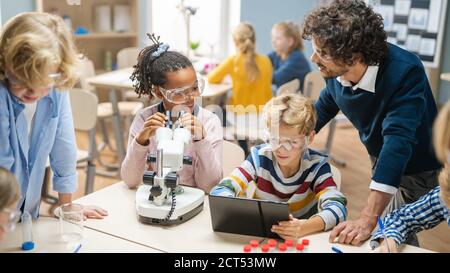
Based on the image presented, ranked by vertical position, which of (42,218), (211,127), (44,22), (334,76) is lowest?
(42,218)

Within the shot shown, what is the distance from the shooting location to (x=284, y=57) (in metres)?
4.49

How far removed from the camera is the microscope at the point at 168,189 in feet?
5.26

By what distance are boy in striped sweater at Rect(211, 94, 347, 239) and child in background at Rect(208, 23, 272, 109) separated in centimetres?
204

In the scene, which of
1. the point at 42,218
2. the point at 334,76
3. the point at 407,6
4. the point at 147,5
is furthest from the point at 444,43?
the point at 42,218

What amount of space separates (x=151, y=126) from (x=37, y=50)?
0.47 metres

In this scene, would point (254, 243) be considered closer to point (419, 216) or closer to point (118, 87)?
point (419, 216)

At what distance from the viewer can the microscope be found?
1.60 m

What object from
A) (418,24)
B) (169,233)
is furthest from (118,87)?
(418,24)

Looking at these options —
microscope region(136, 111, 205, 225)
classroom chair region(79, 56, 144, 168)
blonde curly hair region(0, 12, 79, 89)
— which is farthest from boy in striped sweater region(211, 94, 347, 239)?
classroom chair region(79, 56, 144, 168)

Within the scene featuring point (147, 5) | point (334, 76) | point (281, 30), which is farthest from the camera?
point (147, 5)

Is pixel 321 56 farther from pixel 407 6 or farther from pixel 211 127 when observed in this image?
pixel 407 6

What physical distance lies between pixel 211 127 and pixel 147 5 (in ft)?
11.4

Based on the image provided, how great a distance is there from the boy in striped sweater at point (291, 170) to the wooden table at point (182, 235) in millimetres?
127

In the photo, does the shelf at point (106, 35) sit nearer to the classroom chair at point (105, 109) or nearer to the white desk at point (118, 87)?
the classroom chair at point (105, 109)
